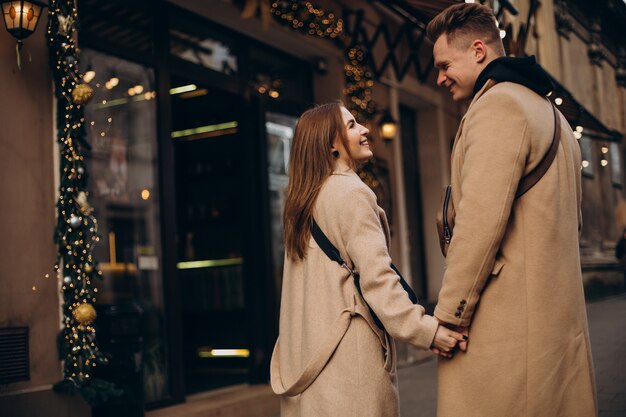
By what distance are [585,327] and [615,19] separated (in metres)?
27.7

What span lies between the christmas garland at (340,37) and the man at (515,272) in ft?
22.0

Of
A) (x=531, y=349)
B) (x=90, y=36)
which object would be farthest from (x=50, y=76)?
(x=531, y=349)

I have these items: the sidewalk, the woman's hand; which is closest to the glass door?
the sidewalk

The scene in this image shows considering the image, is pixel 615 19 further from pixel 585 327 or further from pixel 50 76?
pixel 585 327

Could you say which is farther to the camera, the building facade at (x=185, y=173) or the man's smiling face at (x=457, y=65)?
the building facade at (x=185, y=173)

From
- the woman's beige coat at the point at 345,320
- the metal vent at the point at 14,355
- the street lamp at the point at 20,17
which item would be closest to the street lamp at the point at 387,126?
the street lamp at the point at 20,17

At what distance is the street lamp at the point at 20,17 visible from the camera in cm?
588

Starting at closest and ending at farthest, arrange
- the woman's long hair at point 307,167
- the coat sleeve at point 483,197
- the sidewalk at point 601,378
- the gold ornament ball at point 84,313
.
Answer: the coat sleeve at point 483,197 < the woman's long hair at point 307,167 < the gold ornament ball at point 84,313 < the sidewalk at point 601,378

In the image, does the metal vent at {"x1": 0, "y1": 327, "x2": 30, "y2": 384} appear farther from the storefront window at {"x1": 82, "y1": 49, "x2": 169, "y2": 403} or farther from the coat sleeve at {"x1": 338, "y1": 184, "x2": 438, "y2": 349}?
the coat sleeve at {"x1": 338, "y1": 184, "x2": 438, "y2": 349}

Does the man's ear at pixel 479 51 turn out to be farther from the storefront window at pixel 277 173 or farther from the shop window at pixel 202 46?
the storefront window at pixel 277 173

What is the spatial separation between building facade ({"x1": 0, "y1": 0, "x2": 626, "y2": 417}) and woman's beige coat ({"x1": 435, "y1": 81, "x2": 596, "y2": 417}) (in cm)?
407

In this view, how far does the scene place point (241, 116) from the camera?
9.70m

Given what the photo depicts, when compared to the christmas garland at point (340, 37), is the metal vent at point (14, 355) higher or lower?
lower

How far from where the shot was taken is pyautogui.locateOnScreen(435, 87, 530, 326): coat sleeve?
2688 millimetres
